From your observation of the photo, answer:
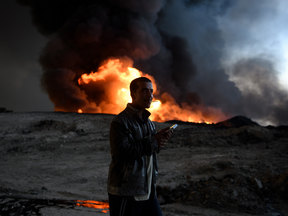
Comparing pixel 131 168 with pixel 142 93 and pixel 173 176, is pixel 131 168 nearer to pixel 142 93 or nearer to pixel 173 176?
pixel 142 93

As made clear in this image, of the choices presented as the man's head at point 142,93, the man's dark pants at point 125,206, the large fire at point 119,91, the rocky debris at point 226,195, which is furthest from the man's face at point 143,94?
the large fire at point 119,91

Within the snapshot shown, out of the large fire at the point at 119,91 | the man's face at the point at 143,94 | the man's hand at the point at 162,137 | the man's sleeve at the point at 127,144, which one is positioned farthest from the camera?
the large fire at the point at 119,91

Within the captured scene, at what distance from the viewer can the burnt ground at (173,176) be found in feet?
16.0

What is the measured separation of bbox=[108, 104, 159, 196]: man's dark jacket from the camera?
167 cm

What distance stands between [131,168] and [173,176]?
610 centimetres

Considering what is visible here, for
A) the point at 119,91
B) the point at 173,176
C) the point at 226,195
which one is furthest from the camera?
the point at 119,91

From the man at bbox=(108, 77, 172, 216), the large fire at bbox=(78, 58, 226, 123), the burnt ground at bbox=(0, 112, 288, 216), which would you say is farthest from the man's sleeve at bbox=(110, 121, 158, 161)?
the large fire at bbox=(78, 58, 226, 123)

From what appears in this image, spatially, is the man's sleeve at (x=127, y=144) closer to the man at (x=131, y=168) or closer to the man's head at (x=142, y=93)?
the man at (x=131, y=168)

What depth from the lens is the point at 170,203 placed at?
5176mm

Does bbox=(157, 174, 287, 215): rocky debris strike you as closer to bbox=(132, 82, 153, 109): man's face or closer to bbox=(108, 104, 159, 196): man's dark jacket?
bbox=(108, 104, 159, 196): man's dark jacket

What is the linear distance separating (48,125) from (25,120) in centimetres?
422

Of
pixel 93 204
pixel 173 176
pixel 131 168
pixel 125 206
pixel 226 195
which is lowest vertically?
pixel 93 204

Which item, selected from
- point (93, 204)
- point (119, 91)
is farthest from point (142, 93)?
point (119, 91)

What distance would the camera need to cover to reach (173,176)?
293 inches
